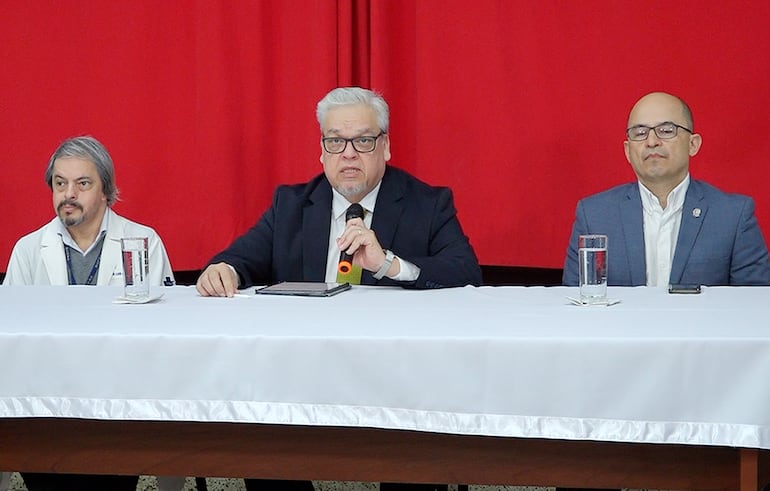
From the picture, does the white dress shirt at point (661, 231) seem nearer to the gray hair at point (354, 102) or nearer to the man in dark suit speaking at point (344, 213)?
the man in dark suit speaking at point (344, 213)

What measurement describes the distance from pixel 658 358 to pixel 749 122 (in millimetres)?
2056

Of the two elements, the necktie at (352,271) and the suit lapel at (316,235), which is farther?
the suit lapel at (316,235)

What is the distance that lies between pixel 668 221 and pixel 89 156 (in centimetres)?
191

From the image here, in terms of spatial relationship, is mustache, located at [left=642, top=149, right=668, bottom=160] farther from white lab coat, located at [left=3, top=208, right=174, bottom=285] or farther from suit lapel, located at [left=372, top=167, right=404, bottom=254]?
white lab coat, located at [left=3, top=208, right=174, bottom=285]

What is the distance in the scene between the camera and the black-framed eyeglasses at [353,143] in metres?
2.67

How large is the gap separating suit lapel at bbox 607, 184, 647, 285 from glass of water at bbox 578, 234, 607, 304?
773 mm

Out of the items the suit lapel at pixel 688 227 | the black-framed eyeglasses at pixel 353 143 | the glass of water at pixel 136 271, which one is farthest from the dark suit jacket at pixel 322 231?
the suit lapel at pixel 688 227

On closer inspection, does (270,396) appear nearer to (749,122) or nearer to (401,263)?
(401,263)

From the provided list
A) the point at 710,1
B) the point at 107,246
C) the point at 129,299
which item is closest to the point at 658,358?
the point at 129,299

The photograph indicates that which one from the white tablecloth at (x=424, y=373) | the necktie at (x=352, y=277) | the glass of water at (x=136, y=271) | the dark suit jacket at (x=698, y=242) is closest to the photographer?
the white tablecloth at (x=424, y=373)

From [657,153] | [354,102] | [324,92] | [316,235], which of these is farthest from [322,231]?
[657,153]

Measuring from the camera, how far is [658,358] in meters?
1.53

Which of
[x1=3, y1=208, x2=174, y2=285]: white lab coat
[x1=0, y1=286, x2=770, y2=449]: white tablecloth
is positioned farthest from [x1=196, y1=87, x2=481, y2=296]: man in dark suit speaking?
[x1=0, y1=286, x2=770, y2=449]: white tablecloth

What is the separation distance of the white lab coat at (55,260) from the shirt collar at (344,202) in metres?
0.64
